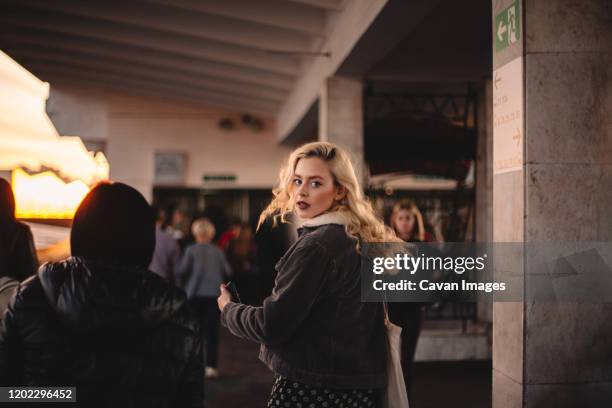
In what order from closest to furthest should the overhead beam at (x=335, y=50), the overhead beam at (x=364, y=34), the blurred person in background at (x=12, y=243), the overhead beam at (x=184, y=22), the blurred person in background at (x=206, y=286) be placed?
the blurred person in background at (x=12, y=243)
the overhead beam at (x=364, y=34)
the overhead beam at (x=335, y=50)
the blurred person in background at (x=206, y=286)
the overhead beam at (x=184, y=22)

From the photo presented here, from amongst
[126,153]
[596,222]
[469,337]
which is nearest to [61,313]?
[596,222]

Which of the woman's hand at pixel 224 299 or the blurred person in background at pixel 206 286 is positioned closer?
the woman's hand at pixel 224 299

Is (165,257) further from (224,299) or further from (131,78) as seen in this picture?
(131,78)

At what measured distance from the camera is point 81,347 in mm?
1684

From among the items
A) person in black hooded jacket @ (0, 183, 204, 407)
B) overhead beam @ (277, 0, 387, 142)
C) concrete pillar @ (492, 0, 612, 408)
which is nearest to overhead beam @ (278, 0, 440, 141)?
overhead beam @ (277, 0, 387, 142)

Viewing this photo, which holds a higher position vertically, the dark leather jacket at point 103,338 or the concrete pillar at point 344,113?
the concrete pillar at point 344,113

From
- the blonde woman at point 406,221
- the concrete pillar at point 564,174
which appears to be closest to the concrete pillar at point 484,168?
the blonde woman at point 406,221

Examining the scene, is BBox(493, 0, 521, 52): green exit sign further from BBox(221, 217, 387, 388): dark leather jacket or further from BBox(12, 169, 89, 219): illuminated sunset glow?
BBox(12, 169, 89, 219): illuminated sunset glow

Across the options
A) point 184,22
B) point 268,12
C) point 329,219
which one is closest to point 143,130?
point 184,22

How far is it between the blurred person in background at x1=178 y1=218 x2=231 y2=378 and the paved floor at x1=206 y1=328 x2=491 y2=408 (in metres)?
0.30

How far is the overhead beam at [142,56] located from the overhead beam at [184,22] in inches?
52.2

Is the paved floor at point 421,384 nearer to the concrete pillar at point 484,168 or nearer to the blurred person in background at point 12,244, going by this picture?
the concrete pillar at point 484,168

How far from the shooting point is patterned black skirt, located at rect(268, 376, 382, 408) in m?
2.12

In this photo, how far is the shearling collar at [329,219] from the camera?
7.18 ft
